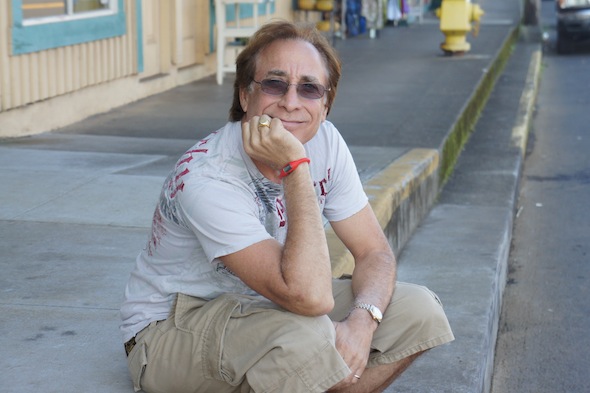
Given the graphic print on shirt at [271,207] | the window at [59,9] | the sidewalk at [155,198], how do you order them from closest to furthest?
1. the graphic print on shirt at [271,207]
2. the sidewalk at [155,198]
3. the window at [59,9]

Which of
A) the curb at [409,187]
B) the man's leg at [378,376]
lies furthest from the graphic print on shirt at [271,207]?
the curb at [409,187]

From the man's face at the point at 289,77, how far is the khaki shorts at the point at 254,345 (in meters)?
0.54

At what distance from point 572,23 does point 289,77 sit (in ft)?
64.2

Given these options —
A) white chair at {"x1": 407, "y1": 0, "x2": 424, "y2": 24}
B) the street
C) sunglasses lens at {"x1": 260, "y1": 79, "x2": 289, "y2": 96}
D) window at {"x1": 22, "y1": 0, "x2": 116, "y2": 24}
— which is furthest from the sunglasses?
white chair at {"x1": 407, "y1": 0, "x2": 424, "y2": 24}

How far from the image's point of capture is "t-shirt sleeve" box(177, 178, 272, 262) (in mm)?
2910

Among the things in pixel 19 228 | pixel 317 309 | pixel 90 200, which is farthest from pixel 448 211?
pixel 317 309

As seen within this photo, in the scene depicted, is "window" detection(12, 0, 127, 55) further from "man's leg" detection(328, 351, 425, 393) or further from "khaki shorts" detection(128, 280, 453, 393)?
"man's leg" detection(328, 351, 425, 393)

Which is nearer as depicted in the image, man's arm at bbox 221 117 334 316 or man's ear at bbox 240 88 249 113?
man's arm at bbox 221 117 334 316

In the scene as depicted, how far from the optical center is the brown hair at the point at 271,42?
3.17m

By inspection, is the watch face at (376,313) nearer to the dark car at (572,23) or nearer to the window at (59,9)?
the window at (59,9)

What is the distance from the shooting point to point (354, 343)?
9.95 feet

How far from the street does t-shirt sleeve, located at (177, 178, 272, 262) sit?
2.19 m

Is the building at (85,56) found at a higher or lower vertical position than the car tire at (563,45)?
higher

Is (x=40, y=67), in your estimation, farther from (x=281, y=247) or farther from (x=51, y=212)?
(x=281, y=247)
